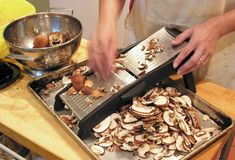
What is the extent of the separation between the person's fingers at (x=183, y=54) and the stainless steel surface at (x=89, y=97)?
0.43 feet

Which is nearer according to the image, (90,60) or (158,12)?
(90,60)

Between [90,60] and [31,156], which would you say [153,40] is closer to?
[90,60]

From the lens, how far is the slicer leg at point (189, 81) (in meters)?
0.84

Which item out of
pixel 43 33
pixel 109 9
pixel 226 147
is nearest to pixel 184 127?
pixel 226 147

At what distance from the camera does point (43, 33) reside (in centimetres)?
107

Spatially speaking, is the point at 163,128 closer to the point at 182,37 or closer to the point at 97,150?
the point at 97,150

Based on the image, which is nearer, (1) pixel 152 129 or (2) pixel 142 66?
(1) pixel 152 129

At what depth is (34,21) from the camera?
1061mm

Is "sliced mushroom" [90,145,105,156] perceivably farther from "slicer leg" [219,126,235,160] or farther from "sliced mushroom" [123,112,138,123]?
"slicer leg" [219,126,235,160]

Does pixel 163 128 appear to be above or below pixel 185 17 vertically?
below

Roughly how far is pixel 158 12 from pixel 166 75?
25cm

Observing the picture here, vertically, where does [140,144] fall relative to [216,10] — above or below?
below

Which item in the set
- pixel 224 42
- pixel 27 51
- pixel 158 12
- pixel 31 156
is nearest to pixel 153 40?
pixel 158 12

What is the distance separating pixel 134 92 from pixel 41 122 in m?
0.23
